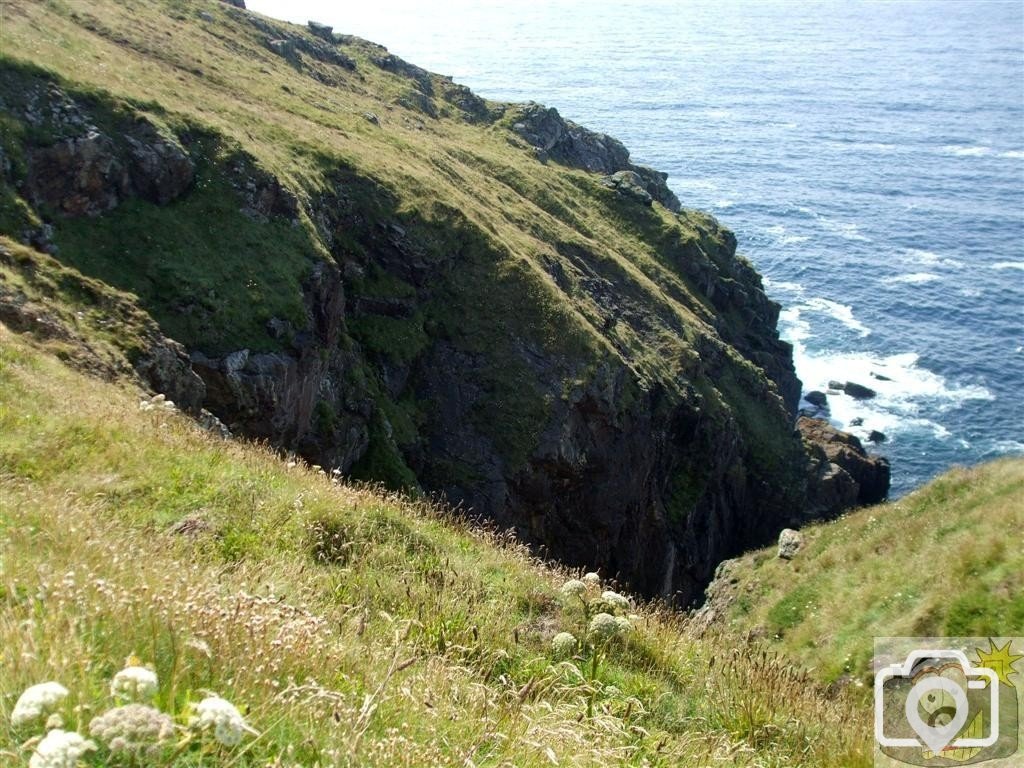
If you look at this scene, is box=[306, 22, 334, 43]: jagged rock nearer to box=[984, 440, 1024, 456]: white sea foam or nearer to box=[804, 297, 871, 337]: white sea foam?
box=[804, 297, 871, 337]: white sea foam

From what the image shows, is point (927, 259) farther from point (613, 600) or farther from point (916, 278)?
point (613, 600)

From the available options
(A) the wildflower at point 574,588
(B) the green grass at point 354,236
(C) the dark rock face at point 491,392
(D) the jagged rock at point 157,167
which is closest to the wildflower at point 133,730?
(A) the wildflower at point 574,588

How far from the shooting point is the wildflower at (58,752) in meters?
3.09

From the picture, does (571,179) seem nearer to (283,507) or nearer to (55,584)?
(283,507)

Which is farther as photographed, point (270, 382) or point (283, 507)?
point (270, 382)

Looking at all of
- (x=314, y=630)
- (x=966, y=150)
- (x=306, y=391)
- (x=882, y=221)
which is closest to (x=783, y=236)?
(x=882, y=221)

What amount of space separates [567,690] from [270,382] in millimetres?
25972

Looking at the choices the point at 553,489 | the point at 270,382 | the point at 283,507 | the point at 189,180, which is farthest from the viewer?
the point at 553,489

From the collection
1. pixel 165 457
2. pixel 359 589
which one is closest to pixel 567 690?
pixel 359 589

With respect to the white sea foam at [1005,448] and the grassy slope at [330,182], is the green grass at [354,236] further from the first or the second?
the white sea foam at [1005,448]

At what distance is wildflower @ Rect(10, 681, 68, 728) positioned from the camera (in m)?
3.47

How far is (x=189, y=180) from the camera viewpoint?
3547 centimetres

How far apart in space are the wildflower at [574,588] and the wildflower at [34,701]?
6963 millimetres

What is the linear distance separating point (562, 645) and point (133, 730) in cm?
611
